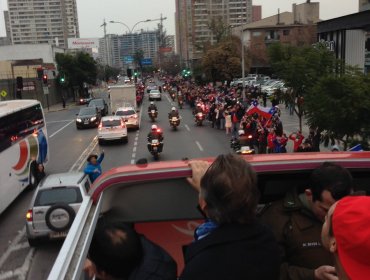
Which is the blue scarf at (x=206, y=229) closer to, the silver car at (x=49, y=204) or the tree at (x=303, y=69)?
the silver car at (x=49, y=204)

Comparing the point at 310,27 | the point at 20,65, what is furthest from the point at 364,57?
the point at 20,65

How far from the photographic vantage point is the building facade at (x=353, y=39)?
102 feet

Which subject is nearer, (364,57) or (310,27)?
(364,57)

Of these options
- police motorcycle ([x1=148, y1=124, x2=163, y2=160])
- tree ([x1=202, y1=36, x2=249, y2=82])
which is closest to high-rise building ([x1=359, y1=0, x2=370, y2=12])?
tree ([x1=202, y1=36, x2=249, y2=82])

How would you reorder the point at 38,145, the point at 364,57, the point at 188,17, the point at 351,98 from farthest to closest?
the point at 188,17, the point at 364,57, the point at 38,145, the point at 351,98

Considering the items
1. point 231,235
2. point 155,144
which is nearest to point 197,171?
point 231,235

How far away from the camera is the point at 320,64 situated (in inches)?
698

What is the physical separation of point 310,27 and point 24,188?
2591 inches

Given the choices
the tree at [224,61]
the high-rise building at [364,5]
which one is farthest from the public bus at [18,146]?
the tree at [224,61]

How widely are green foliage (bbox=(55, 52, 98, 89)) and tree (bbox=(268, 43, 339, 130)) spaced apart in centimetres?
5279

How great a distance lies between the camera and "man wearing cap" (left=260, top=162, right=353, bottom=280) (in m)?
2.96

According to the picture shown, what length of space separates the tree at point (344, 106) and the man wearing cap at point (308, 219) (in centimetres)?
818

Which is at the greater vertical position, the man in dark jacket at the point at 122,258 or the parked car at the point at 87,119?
the man in dark jacket at the point at 122,258

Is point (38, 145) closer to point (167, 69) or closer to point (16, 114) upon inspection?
point (16, 114)
